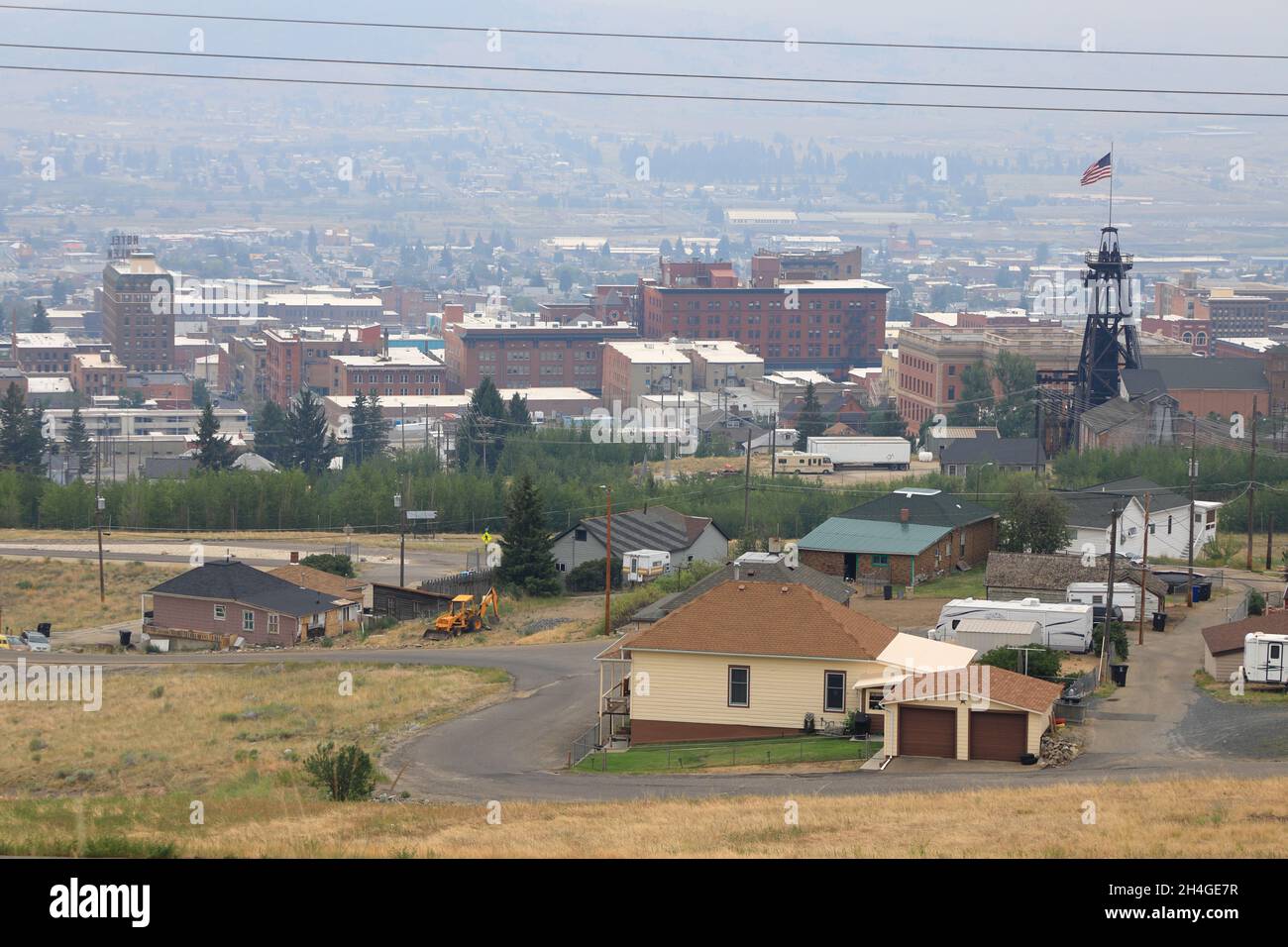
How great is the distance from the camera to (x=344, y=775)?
25703mm

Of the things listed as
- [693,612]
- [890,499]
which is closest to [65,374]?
[890,499]

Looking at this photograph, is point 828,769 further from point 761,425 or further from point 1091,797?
point 761,425

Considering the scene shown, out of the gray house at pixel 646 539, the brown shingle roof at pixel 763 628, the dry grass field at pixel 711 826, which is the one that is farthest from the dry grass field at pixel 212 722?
the gray house at pixel 646 539

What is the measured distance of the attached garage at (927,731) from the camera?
98.0 ft

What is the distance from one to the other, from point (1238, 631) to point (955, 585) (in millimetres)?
16471

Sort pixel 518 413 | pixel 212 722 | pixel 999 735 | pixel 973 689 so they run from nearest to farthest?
pixel 999 735
pixel 973 689
pixel 212 722
pixel 518 413

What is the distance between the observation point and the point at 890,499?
59281mm

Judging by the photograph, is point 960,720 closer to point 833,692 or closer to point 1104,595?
point 833,692

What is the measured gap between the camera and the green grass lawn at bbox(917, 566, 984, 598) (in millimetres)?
52219

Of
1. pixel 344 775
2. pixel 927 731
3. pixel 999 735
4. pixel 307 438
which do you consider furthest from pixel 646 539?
pixel 307 438

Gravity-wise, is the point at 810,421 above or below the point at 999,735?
below

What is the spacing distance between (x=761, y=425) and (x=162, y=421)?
5587cm
